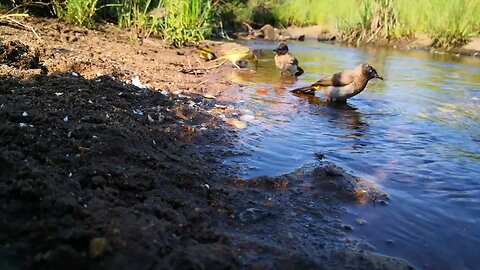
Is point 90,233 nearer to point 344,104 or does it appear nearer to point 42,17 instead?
point 344,104

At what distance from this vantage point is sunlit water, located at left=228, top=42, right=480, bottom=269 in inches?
95.9

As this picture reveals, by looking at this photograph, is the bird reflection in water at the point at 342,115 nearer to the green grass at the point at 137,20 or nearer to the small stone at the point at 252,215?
the small stone at the point at 252,215

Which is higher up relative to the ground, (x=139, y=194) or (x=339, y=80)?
(x=139, y=194)

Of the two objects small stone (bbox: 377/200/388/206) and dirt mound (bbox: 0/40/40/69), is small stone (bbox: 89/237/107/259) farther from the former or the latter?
dirt mound (bbox: 0/40/40/69)

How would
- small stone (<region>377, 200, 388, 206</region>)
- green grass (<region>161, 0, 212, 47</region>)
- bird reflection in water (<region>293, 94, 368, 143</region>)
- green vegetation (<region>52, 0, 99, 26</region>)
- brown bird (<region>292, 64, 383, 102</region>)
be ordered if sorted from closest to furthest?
1. small stone (<region>377, 200, 388, 206</region>)
2. bird reflection in water (<region>293, 94, 368, 143</region>)
3. brown bird (<region>292, 64, 383, 102</region>)
4. green vegetation (<region>52, 0, 99, 26</region>)
5. green grass (<region>161, 0, 212, 47</region>)

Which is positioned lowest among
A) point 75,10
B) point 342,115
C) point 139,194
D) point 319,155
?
point 342,115

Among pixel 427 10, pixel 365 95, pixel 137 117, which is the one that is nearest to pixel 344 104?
pixel 365 95

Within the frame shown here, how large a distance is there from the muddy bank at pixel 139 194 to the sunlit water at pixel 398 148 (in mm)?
191

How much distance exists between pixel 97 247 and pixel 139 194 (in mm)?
629

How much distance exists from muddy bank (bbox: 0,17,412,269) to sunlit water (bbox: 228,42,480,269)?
191 millimetres

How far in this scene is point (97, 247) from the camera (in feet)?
5.13

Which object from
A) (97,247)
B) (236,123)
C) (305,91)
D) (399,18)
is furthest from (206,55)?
(399,18)

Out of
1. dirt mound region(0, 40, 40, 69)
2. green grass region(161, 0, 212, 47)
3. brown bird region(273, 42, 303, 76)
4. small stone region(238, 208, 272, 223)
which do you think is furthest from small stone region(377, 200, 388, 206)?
green grass region(161, 0, 212, 47)

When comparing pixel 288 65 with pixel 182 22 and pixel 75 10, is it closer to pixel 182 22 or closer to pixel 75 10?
pixel 182 22
